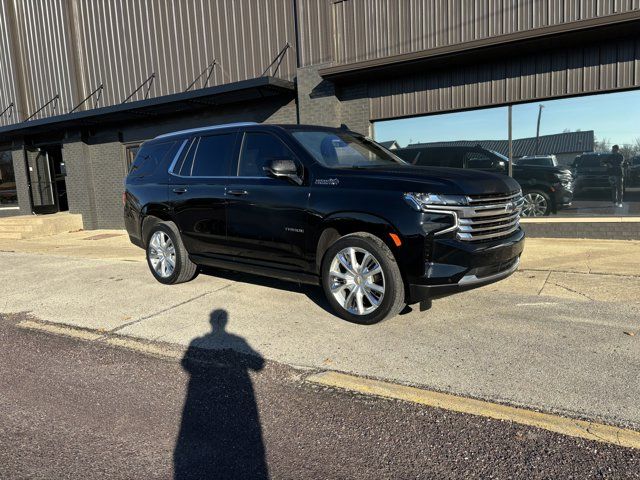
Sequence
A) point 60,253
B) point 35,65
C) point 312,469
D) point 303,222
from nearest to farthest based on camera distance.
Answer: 1. point 312,469
2. point 303,222
3. point 60,253
4. point 35,65

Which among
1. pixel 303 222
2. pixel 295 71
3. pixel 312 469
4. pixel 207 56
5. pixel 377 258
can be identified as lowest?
Result: pixel 312 469

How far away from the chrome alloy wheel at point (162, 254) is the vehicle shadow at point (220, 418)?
2324mm

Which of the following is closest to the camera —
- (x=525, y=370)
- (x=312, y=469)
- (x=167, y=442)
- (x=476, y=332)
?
(x=312, y=469)

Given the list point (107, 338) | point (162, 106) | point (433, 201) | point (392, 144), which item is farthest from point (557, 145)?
point (162, 106)

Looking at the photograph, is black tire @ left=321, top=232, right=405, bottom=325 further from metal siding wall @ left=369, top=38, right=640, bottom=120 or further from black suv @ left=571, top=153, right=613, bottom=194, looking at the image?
black suv @ left=571, top=153, right=613, bottom=194

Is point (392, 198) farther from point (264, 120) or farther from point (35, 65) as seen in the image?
point (35, 65)

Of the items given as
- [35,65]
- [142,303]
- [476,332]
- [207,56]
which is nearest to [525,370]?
[476,332]

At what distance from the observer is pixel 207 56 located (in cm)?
1287

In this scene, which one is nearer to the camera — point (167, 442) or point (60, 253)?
point (167, 442)

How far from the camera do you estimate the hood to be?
14.2 feet

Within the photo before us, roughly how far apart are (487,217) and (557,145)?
5.85 meters

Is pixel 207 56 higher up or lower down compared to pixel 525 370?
higher up

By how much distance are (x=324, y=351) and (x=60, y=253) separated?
28.5ft

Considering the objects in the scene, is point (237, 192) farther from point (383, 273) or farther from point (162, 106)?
point (162, 106)
